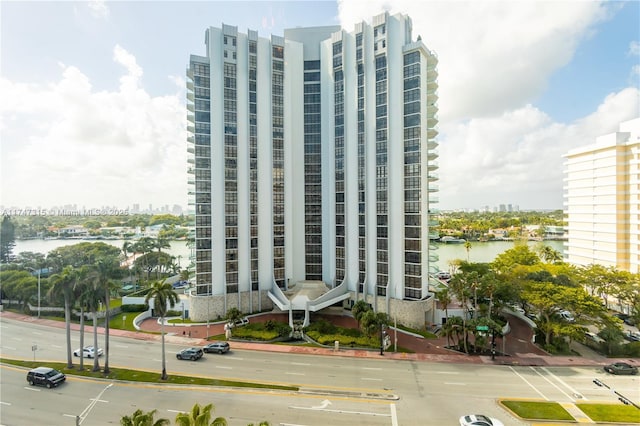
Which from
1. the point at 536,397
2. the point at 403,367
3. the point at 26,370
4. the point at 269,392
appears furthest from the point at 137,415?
the point at 536,397

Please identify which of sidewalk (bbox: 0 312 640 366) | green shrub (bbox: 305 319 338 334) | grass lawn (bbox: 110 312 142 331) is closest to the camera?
sidewalk (bbox: 0 312 640 366)

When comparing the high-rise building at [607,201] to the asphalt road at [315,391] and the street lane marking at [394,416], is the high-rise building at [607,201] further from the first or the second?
the street lane marking at [394,416]

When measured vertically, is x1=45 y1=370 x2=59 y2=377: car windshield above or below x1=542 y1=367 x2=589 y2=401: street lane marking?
above

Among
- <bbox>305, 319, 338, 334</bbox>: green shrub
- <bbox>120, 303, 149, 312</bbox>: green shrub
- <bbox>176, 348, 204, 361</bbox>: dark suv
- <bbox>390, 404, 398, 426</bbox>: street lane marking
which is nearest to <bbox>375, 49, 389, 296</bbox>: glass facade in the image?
<bbox>305, 319, 338, 334</bbox>: green shrub

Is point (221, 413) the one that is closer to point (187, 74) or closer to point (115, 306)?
point (115, 306)

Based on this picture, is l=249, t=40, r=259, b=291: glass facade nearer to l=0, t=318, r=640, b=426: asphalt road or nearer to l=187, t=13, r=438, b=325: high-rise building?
l=187, t=13, r=438, b=325: high-rise building

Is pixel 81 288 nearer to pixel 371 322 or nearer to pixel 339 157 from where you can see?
pixel 371 322

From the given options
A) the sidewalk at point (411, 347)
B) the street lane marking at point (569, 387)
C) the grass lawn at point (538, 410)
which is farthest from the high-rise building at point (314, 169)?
the grass lawn at point (538, 410)

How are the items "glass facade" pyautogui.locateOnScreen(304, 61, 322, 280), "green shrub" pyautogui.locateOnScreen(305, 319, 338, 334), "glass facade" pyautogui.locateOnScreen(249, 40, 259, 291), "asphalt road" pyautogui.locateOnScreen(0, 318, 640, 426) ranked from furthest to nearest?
"glass facade" pyautogui.locateOnScreen(304, 61, 322, 280), "glass facade" pyautogui.locateOnScreen(249, 40, 259, 291), "green shrub" pyautogui.locateOnScreen(305, 319, 338, 334), "asphalt road" pyautogui.locateOnScreen(0, 318, 640, 426)
